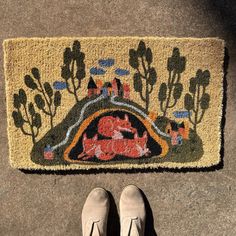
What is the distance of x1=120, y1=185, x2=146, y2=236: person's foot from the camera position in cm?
124

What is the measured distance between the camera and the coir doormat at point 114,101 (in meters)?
1.20

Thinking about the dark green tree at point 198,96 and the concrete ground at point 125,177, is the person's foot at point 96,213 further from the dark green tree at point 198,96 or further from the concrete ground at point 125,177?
the dark green tree at point 198,96

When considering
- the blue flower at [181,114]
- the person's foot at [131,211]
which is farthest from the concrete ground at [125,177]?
the blue flower at [181,114]

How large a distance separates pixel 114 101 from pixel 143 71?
0.14 metres

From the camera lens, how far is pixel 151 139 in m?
1.23

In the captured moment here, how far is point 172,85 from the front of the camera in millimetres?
1211

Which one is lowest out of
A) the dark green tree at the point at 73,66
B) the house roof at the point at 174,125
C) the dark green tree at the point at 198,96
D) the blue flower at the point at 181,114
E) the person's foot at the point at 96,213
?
the person's foot at the point at 96,213

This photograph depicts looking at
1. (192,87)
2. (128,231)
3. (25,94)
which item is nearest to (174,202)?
(128,231)

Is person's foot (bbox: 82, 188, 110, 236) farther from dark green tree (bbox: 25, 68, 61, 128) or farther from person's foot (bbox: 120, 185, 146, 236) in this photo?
dark green tree (bbox: 25, 68, 61, 128)

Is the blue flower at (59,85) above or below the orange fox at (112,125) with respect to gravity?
above

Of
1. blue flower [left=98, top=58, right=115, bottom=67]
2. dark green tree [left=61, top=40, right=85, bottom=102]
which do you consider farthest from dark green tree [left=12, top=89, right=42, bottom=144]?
blue flower [left=98, top=58, right=115, bottom=67]

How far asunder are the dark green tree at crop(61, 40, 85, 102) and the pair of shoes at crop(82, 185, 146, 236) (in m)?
0.39

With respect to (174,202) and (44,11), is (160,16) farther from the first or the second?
(174,202)

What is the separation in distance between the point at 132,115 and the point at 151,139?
4.2 inches
